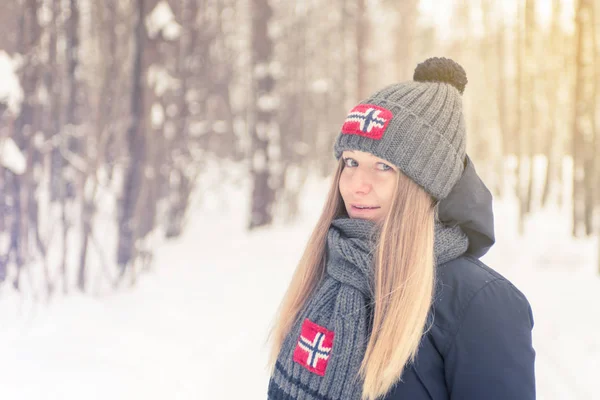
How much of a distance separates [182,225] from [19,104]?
17.0 feet

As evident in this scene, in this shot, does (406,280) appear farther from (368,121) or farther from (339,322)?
(368,121)

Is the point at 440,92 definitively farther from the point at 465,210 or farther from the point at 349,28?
the point at 349,28

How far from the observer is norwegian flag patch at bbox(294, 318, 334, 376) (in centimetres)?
184

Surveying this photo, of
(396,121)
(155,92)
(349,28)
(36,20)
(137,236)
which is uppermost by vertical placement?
(349,28)

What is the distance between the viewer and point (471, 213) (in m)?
1.84

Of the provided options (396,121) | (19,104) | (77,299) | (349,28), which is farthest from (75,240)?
(349,28)

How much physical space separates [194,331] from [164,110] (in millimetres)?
4710

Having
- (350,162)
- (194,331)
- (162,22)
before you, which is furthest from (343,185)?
(162,22)

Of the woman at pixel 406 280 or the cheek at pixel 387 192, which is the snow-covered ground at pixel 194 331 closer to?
the woman at pixel 406 280

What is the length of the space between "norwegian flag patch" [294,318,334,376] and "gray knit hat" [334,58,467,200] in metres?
0.57

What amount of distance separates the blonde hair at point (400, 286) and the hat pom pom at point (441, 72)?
1.38 ft

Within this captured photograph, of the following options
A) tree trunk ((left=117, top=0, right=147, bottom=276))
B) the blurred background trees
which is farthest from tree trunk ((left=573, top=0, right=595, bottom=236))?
tree trunk ((left=117, top=0, right=147, bottom=276))

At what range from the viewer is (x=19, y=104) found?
550 centimetres

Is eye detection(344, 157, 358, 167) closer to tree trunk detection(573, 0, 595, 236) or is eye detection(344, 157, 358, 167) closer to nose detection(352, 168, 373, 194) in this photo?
nose detection(352, 168, 373, 194)
